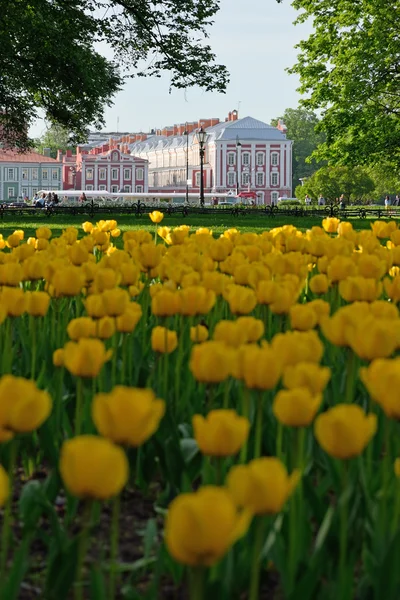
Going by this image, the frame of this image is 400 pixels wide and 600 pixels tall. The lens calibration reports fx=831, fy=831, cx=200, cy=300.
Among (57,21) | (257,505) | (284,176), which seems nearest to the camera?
(257,505)

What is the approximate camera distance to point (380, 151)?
929 inches

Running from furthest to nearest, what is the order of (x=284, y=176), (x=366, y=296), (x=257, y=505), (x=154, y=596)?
(x=284, y=176) → (x=366, y=296) → (x=154, y=596) → (x=257, y=505)

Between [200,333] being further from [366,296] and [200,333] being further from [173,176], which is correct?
[173,176]

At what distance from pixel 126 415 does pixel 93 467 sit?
0.13 meters

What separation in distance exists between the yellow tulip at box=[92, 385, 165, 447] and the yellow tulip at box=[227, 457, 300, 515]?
0.44 feet

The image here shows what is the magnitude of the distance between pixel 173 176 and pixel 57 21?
7133 centimetres

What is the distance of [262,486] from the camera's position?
89 cm

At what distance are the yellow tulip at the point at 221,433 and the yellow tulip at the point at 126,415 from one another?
0.08 metres

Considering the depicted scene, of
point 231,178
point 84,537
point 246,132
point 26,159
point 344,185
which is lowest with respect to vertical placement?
point 84,537

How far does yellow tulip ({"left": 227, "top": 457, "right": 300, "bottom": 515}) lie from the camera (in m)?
0.88

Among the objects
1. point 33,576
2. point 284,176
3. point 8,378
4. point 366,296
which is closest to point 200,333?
point 366,296

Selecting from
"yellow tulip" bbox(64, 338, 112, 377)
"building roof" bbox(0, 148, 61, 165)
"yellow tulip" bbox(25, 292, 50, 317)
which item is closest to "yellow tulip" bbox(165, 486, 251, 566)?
"yellow tulip" bbox(64, 338, 112, 377)

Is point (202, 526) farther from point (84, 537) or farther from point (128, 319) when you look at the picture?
point (128, 319)

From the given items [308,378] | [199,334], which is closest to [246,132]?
[199,334]
